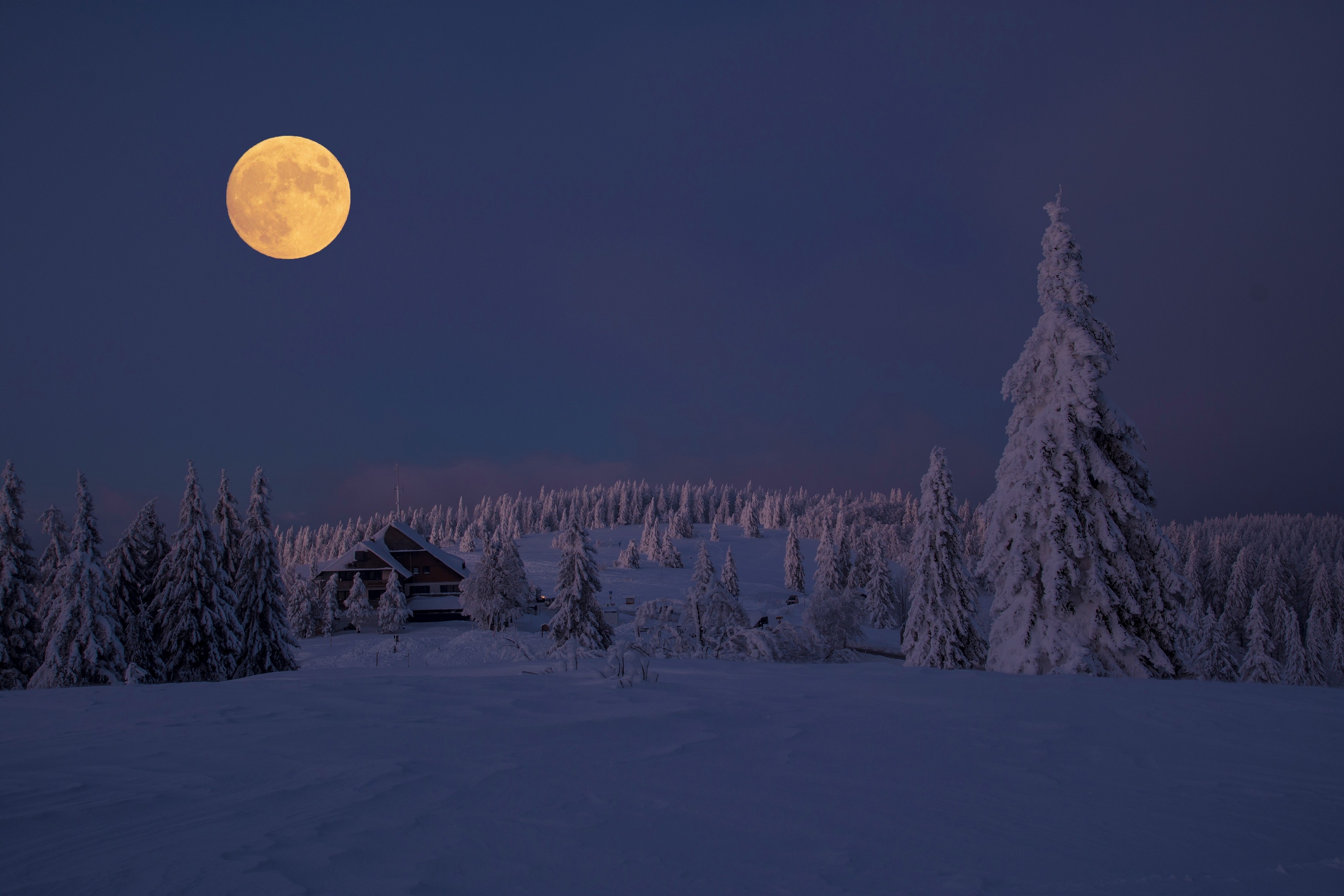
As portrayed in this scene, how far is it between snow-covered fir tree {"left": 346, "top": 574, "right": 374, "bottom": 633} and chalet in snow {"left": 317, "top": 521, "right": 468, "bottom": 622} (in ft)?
2.91

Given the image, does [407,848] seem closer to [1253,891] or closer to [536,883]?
[536,883]

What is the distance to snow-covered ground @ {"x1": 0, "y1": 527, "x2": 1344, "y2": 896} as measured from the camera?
266 cm

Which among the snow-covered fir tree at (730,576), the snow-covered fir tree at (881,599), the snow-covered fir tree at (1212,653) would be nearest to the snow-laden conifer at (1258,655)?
the snow-covered fir tree at (1212,653)

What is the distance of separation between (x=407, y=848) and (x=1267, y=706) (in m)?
7.99

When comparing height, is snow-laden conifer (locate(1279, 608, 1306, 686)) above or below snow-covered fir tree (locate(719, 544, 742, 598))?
below

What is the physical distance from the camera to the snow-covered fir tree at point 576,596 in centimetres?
4034

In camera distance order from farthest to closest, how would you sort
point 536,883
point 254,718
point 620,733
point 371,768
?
1. point 254,718
2. point 620,733
3. point 371,768
4. point 536,883

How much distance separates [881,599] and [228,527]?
62121 mm

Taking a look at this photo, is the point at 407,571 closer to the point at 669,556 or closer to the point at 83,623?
the point at 83,623

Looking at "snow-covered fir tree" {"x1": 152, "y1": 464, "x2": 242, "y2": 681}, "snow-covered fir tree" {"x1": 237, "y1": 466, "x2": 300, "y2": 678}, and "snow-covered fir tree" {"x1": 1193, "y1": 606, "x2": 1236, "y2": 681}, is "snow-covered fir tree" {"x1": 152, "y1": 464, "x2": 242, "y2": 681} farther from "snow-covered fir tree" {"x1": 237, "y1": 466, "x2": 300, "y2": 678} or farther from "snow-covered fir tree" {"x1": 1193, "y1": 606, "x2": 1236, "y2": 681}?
"snow-covered fir tree" {"x1": 1193, "y1": 606, "x2": 1236, "y2": 681}

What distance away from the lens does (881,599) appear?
235ft

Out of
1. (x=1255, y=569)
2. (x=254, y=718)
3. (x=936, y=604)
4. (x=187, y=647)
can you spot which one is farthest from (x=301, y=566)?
(x=1255, y=569)

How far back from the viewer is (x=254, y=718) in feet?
18.8

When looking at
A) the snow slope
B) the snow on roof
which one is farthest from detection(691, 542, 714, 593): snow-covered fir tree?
the snow on roof
